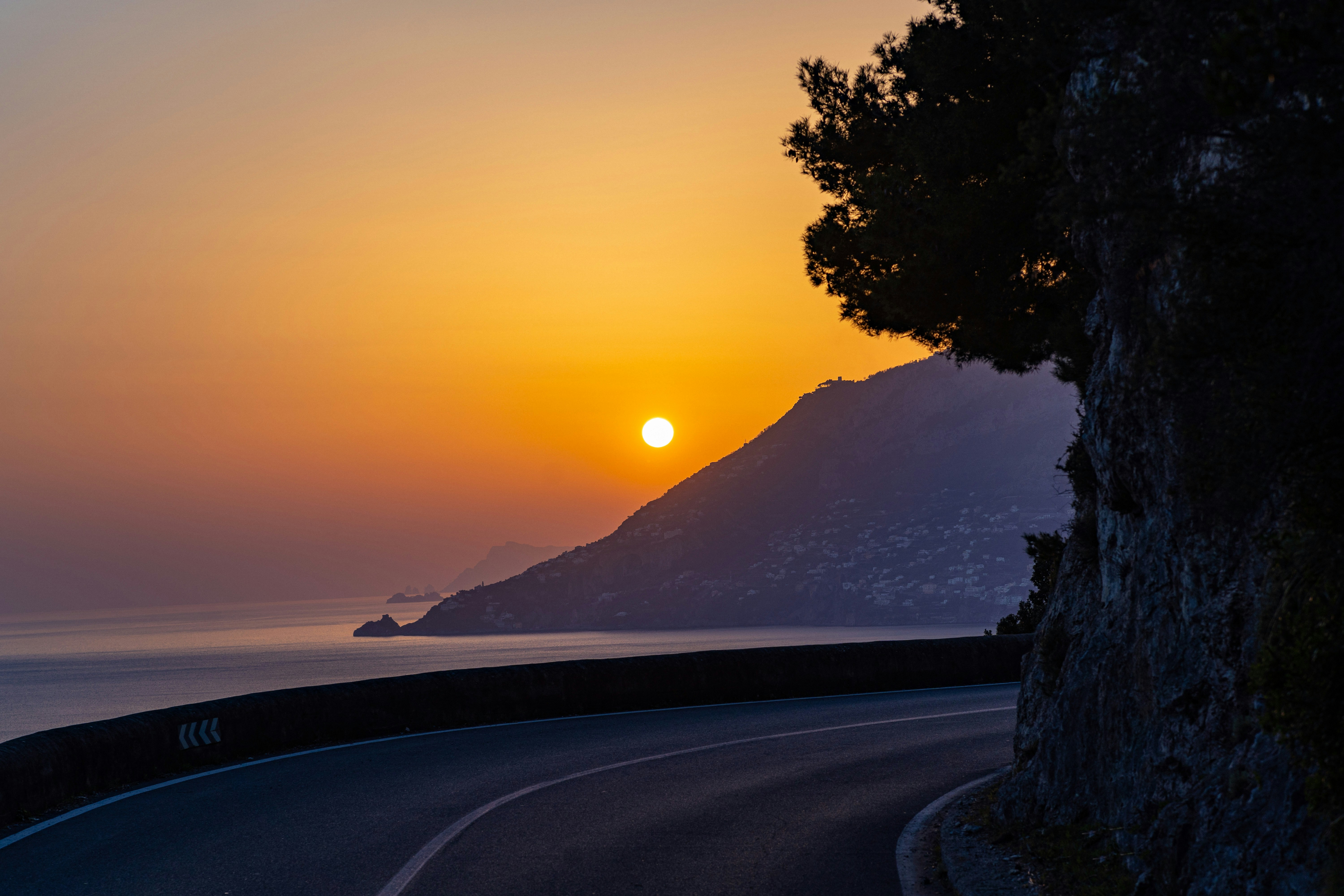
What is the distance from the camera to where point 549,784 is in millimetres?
10852

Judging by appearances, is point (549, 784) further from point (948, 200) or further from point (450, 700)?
point (948, 200)

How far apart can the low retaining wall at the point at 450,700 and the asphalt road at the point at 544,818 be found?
28.2 inches

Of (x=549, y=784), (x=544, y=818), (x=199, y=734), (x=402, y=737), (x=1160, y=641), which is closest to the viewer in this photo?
(x=1160, y=641)

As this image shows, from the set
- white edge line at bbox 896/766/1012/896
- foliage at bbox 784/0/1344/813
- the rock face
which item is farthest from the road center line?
foliage at bbox 784/0/1344/813

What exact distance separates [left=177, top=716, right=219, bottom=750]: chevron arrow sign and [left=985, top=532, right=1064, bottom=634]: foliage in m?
11.5

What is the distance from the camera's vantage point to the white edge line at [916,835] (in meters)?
7.14

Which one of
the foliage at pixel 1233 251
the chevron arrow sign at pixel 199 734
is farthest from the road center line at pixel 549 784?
the foliage at pixel 1233 251

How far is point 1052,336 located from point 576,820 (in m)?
7.53

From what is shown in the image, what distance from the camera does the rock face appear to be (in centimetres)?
521

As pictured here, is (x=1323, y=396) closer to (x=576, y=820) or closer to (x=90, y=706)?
(x=576, y=820)

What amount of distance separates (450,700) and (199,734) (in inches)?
153

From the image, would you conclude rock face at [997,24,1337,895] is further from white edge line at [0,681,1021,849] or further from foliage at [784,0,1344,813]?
white edge line at [0,681,1021,849]

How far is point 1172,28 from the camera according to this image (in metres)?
5.54

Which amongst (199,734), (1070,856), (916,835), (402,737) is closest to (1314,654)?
(1070,856)
